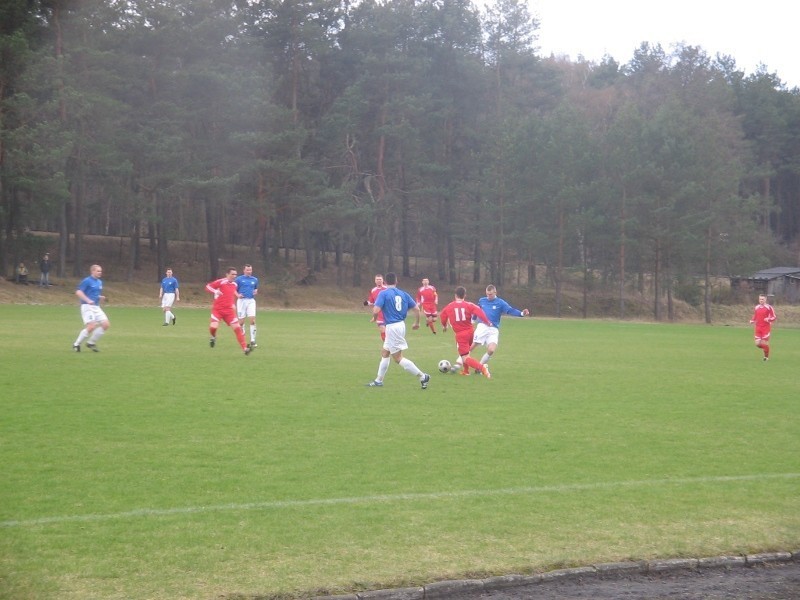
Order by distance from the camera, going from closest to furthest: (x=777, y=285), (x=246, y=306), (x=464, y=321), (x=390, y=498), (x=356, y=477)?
(x=390, y=498) → (x=356, y=477) → (x=464, y=321) → (x=246, y=306) → (x=777, y=285)

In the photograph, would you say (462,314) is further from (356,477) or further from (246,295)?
(356,477)

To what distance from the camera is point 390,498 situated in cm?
843

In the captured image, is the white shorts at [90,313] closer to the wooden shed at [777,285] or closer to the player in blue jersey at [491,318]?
the player in blue jersey at [491,318]

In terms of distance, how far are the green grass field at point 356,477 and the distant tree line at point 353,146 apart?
3448 cm

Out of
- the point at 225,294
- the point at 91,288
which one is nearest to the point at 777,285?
the point at 225,294

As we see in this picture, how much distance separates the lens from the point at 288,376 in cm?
1791

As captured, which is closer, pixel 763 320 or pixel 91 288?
pixel 91 288

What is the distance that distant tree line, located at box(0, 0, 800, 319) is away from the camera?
163 feet

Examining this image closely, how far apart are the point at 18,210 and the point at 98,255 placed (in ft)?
36.8

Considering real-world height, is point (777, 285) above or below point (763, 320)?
above

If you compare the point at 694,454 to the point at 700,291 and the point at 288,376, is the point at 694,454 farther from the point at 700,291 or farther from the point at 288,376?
the point at 700,291

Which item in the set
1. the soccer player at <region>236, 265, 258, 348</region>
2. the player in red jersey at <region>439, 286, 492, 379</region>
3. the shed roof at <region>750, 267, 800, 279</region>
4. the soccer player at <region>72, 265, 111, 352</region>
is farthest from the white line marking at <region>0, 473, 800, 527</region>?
the shed roof at <region>750, 267, 800, 279</region>

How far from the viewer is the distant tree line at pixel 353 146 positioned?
49.5 metres

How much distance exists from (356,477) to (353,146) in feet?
177
